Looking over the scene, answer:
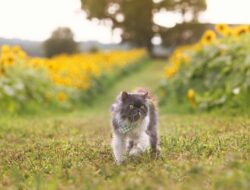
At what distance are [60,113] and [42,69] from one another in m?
2.11

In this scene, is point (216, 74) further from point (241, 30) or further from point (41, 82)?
point (41, 82)

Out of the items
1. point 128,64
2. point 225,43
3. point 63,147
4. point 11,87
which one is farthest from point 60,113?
point 128,64

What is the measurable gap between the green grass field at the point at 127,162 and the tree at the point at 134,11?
40.9 meters

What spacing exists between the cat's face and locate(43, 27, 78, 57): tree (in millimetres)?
33232

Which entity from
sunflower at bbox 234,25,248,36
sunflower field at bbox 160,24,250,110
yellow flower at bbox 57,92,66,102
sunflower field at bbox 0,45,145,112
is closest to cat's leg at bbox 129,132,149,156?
sunflower field at bbox 160,24,250,110

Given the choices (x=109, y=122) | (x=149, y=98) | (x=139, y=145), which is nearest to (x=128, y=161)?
(x=139, y=145)

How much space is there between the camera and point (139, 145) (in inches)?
281

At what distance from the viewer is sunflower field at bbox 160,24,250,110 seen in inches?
525

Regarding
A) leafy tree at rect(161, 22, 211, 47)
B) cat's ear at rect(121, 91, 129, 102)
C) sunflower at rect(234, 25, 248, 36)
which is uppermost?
sunflower at rect(234, 25, 248, 36)

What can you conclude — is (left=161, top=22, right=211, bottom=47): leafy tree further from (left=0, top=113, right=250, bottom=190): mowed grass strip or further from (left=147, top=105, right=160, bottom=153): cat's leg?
(left=147, top=105, right=160, bottom=153): cat's leg

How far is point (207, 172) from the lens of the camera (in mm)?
5336

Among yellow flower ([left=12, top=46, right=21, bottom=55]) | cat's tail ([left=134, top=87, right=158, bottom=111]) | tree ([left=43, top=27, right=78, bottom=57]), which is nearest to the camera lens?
cat's tail ([left=134, top=87, right=158, bottom=111])

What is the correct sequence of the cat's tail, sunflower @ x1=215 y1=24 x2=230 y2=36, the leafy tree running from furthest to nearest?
the leafy tree, sunflower @ x1=215 y1=24 x2=230 y2=36, the cat's tail

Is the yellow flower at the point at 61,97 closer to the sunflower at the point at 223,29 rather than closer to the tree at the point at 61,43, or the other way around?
the sunflower at the point at 223,29
